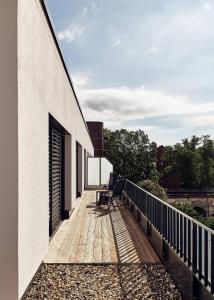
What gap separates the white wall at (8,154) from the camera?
10.8ft

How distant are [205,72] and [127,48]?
2518 millimetres

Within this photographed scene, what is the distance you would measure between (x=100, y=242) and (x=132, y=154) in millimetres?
44132

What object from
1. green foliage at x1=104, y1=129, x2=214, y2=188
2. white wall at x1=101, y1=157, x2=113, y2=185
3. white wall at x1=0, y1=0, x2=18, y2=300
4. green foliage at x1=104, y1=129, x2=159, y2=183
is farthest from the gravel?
green foliage at x1=104, y1=129, x2=159, y2=183

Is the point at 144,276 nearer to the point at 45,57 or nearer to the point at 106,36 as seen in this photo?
the point at 45,57

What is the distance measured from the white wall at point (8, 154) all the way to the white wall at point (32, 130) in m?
0.09

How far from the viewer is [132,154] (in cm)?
5012

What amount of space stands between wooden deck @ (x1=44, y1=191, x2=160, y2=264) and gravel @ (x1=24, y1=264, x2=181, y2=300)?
1.06ft

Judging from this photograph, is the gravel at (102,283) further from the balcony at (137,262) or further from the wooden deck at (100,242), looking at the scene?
the wooden deck at (100,242)

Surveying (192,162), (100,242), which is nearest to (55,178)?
(100,242)

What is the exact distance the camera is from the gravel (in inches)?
147

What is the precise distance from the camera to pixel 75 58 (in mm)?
9516

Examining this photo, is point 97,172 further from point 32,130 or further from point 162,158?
point 162,158

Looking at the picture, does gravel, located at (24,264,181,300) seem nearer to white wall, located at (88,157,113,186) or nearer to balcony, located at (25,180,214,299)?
balcony, located at (25,180,214,299)

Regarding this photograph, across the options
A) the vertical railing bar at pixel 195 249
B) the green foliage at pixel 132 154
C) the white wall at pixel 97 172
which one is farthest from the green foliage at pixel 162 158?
the vertical railing bar at pixel 195 249
